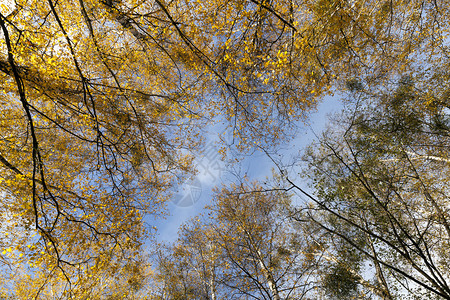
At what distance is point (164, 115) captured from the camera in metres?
6.64

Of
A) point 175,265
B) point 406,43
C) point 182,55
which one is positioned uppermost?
point 406,43

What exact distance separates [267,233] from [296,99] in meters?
4.84

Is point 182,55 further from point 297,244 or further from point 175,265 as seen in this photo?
point 175,265

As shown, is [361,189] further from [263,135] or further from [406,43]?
[406,43]

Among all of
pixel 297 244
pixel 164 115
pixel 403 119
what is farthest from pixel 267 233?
pixel 403 119

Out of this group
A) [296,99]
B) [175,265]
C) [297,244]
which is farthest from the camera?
[175,265]

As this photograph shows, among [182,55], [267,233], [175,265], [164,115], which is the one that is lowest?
[175,265]

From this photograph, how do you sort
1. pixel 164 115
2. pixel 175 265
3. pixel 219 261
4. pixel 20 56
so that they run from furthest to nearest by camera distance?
pixel 175 265 < pixel 219 261 < pixel 164 115 < pixel 20 56

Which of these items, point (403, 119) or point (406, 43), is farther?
point (403, 119)

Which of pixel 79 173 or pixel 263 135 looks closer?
pixel 263 135

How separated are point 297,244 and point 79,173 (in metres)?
8.56

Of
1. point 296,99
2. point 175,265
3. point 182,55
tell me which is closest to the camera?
point 296,99

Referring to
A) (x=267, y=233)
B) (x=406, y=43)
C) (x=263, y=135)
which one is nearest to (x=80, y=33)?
(x=263, y=135)

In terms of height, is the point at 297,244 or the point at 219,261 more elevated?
the point at 297,244
